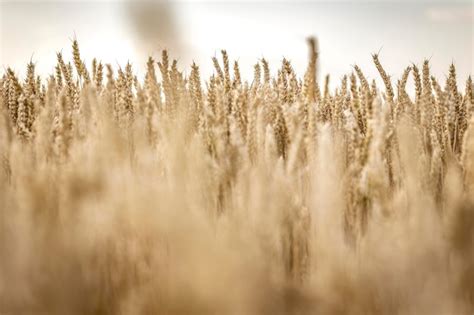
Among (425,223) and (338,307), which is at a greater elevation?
(425,223)

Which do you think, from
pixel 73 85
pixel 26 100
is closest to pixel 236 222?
pixel 26 100

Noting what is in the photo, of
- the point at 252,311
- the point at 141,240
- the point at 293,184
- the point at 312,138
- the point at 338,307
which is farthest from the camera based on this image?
the point at 312,138

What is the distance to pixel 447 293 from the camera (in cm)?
98

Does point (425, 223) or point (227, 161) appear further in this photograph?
point (227, 161)

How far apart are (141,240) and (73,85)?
2.26 m

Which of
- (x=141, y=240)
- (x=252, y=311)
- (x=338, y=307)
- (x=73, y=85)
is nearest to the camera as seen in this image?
(x=252, y=311)

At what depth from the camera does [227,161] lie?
4.34 feet

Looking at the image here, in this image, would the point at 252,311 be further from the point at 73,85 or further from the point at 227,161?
the point at 73,85

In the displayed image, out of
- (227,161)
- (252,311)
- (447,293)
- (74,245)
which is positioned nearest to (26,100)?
(227,161)

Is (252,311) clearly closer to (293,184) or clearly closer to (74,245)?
(74,245)

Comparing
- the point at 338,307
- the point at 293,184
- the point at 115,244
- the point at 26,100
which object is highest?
the point at 26,100

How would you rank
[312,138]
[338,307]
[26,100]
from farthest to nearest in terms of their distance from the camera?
[26,100] → [312,138] → [338,307]

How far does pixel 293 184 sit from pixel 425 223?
1.16 ft

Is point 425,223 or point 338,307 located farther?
point 425,223
